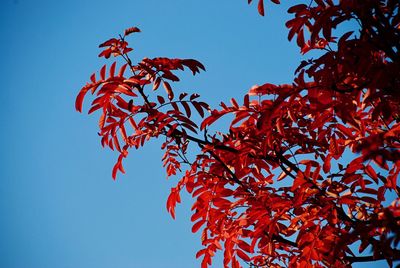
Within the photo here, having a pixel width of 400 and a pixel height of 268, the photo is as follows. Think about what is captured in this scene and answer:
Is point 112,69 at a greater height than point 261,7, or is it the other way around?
point 261,7

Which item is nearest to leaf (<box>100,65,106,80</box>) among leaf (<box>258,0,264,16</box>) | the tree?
the tree

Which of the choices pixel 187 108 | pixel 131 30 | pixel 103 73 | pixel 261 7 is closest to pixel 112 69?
pixel 103 73

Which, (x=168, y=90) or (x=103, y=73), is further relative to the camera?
(x=168, y=90)

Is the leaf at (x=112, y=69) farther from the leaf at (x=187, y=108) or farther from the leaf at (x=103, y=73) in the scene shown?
the leaf at (x=187, y=108)

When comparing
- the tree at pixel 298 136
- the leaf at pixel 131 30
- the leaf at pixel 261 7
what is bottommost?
the tree at pixel 298 136

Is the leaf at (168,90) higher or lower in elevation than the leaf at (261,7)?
lower

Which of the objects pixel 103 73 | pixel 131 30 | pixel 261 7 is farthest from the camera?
pixel 261 7

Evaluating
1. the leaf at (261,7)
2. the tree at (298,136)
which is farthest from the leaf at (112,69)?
the leaf at (261,7)

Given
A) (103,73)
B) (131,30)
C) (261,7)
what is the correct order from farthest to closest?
(261,7), (131,30), (103,73)

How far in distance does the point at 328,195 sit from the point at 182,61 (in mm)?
1490

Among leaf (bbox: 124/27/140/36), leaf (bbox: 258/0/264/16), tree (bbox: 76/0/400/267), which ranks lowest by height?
tree (bbox: 76/0/400/267)

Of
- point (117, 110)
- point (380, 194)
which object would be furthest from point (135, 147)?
point (380, 194)

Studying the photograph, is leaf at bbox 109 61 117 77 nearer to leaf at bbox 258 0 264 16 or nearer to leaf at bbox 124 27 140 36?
leaf at bbox 124 27 140 36

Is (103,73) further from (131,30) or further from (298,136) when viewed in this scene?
(298,136)
